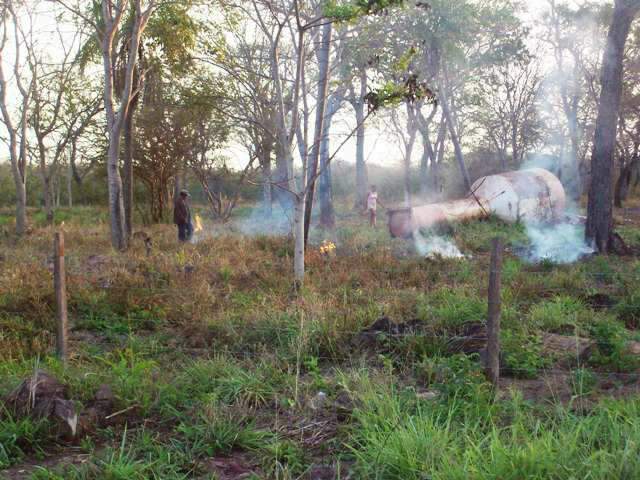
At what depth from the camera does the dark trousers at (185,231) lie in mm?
13718

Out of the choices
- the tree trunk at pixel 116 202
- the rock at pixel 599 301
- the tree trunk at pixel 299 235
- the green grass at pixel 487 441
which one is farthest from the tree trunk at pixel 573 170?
the green grass at pixel 487 441

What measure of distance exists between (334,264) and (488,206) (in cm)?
828

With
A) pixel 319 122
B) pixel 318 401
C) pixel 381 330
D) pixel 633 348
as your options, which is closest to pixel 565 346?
pixel 633 348

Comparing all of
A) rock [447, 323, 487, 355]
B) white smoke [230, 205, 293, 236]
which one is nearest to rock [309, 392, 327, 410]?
rock [447, 323, 487, 355]

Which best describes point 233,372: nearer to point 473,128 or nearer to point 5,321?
point 5,321

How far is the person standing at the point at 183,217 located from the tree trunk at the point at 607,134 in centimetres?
827

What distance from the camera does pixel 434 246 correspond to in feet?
41.5

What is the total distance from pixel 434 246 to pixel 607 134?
3862 millimetres

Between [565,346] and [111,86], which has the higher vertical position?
[111,86]

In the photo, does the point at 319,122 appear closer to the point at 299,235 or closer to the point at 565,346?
the point at 299,235

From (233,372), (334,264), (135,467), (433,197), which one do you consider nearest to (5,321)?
(233,372)

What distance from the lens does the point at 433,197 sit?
29.9m

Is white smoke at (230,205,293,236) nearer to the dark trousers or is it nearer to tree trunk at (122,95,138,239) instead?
tree trunk at (122,95,138,239)

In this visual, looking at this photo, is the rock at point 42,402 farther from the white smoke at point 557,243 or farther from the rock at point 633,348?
the white smoke at point 557,243
